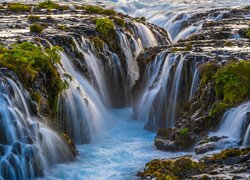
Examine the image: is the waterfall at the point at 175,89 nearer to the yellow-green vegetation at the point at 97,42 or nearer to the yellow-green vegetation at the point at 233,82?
the yellow-green vegetation at the point at 233,82

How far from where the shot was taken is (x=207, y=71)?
23.7 m

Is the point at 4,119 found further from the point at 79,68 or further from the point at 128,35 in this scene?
the point at 128,35

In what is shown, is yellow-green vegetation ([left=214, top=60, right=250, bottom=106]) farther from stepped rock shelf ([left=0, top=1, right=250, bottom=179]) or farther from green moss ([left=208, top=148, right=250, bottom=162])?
green moss ([left=208, top=148, right=250, bottom=162])

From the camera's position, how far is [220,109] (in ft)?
70.0

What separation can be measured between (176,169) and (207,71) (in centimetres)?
763

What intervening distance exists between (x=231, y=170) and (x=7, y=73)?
879cm

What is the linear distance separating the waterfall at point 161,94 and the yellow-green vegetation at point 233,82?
3132mm

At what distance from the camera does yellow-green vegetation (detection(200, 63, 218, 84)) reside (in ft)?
76.8

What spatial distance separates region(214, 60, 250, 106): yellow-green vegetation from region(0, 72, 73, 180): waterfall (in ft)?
20.6

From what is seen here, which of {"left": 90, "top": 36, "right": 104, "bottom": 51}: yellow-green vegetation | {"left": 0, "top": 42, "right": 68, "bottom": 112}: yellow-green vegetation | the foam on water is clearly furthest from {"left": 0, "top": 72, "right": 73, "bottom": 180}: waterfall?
{"left": 90, "top": 36, "right": 104, "bottom": 51}: yellow-green vegetation

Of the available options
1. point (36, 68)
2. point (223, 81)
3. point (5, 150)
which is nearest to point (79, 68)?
point (36, 68)

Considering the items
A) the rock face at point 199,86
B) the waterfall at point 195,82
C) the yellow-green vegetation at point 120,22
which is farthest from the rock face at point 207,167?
the yellow-green vegetation at point 120,22

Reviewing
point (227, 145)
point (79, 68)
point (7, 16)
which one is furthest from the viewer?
point (7, 16)

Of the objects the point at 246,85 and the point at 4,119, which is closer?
the point at 4,119
